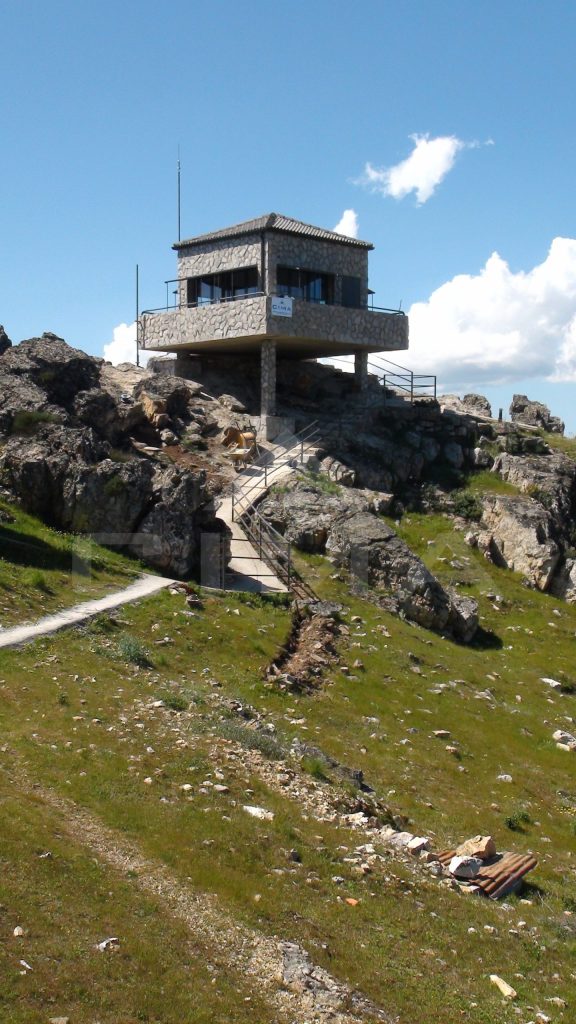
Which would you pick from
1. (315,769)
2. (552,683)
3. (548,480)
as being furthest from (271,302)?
(315,769)

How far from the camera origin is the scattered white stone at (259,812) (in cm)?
1659

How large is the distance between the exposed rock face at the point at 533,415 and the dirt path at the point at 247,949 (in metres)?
54.0

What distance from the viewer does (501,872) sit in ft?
57.6

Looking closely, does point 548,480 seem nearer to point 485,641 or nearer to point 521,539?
point 521,539

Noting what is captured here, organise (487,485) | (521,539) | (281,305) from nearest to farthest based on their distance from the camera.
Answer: (521,539), (281,305), (487,485)

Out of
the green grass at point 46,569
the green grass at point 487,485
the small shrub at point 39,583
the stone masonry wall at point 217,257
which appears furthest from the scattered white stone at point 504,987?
the stone masonry wall at point 217,257

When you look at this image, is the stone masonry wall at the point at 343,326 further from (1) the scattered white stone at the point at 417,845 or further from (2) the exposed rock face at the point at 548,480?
(1) the scattered white stone at the point at 417,845

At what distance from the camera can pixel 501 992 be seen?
1314 centimetres

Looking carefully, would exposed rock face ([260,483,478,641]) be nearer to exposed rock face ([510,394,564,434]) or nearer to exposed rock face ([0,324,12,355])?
exposed rock face ([0,324,12,355])

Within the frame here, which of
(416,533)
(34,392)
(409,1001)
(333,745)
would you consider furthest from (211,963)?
(416,533)

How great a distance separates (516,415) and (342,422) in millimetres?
17260

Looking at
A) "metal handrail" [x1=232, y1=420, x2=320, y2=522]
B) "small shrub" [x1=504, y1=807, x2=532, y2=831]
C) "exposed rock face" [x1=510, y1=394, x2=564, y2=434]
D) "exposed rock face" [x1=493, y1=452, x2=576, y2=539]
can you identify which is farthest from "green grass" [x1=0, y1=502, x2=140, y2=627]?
"exposed rock face" [x1=510, y1=394, x2=564, y2=434]

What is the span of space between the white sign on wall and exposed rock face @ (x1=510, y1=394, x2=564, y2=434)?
21.2m

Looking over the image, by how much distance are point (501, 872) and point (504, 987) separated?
4.44m
